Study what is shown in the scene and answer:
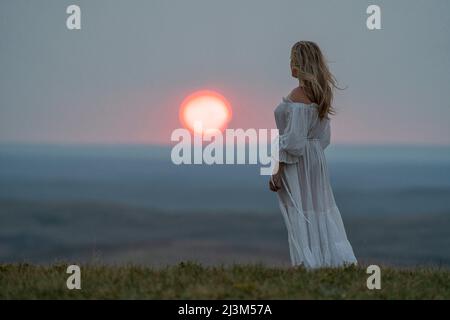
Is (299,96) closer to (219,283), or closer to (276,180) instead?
(276,180)

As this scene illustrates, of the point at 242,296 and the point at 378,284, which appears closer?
Answer: the point at 242,296

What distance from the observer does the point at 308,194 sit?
10.1 metres

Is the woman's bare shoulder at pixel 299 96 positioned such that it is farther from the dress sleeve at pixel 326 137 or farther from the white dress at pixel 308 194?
the dress sleeve at pixel 326 137

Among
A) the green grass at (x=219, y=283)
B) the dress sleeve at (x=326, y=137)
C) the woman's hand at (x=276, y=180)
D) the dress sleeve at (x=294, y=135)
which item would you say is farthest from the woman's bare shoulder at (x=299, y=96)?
the green grass at (x=219, y=283)

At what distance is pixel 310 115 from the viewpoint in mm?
9844

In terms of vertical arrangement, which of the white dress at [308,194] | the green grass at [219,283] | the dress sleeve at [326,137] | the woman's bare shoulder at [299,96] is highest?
the woman's bare shoulder at [299,96]

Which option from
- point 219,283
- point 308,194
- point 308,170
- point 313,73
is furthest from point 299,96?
point 219,283

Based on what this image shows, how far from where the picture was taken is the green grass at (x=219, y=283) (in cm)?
823

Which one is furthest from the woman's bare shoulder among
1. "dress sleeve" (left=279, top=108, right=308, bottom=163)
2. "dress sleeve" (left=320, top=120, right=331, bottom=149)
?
"dress sleeve" (left=320, top=120, right=331, bottom=149)

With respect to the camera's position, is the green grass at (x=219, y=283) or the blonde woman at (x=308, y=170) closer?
the green grass at (x=219, y=283)
